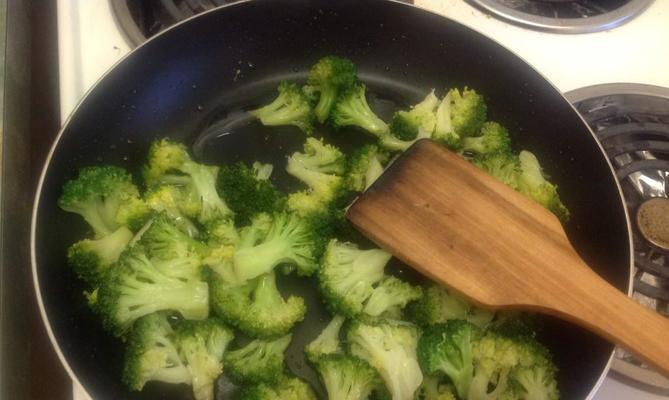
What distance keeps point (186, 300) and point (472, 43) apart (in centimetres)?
83

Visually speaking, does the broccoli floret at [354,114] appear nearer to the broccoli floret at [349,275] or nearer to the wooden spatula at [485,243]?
the wooden spatula at [485,243]

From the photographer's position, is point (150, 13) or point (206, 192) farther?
point (150, 13)

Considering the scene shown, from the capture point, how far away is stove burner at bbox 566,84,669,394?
114 cm

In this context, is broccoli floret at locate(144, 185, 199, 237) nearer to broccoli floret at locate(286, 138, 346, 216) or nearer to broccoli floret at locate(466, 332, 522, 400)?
broccoli floret at locate(286, 138, 346, 216)

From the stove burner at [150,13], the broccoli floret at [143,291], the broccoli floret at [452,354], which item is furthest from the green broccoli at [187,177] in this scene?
the broccoli floret at [452,354]

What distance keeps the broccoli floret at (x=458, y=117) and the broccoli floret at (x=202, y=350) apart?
0.62 meters

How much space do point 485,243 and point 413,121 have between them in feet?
1.12

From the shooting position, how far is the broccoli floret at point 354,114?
51.9 inches

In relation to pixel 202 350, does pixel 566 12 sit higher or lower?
higher

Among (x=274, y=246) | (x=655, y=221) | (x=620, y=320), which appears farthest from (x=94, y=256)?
(x=655, y=221)

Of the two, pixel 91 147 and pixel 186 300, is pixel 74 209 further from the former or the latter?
pixel 186 300

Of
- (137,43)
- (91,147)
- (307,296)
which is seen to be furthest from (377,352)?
(137,43)

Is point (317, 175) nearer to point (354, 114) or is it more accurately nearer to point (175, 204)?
point (354, 114)

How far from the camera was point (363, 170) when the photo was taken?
48.9 inches
